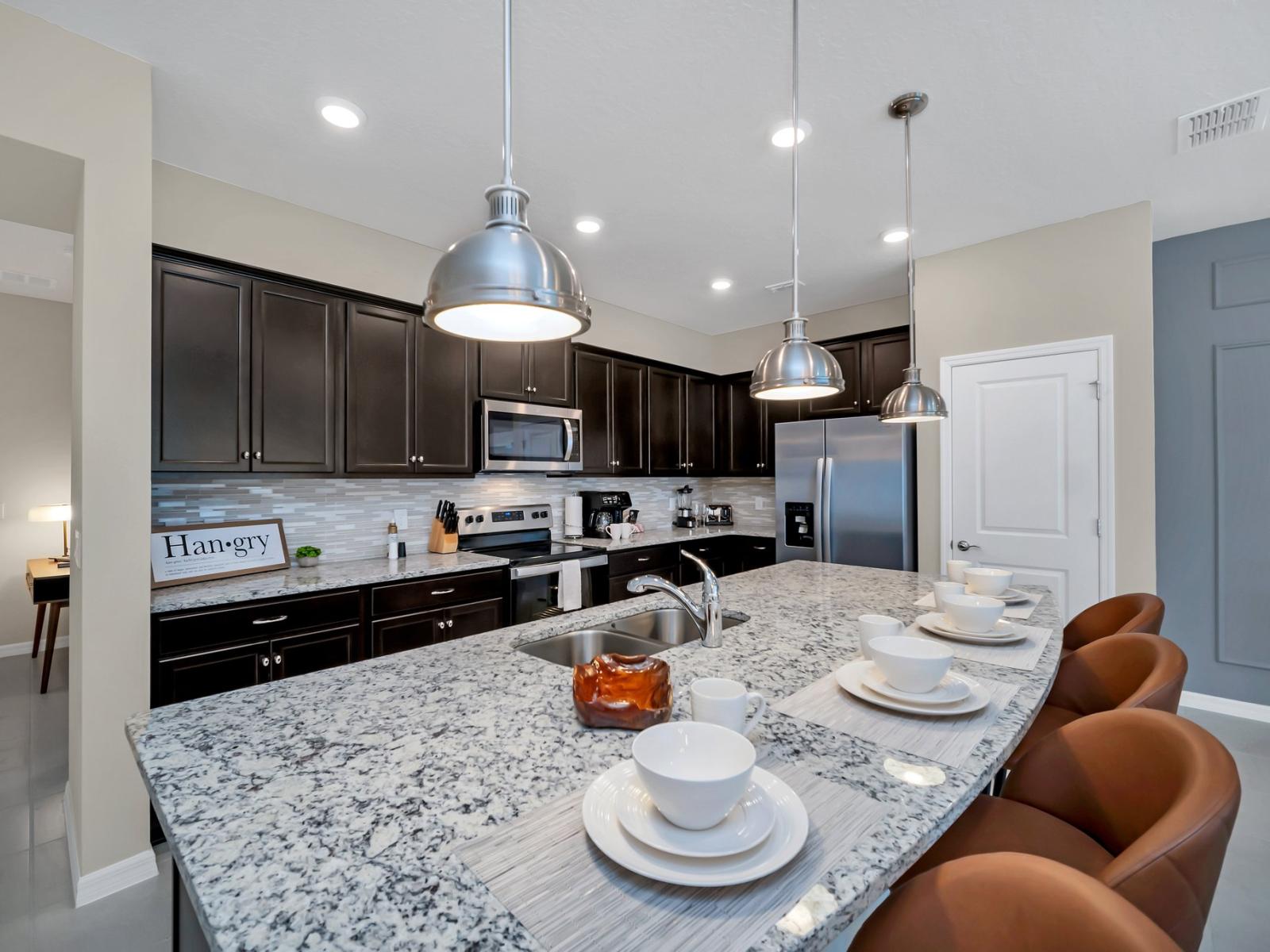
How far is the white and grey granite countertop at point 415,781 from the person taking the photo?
0.61 metres

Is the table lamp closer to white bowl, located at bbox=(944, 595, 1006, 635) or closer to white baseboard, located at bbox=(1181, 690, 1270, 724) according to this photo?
white bowl, located at bbox=(944, 595, 1006, 635)

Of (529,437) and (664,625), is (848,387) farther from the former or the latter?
(664,625)

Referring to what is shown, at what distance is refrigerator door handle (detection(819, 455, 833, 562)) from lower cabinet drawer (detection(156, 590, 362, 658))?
2913mm

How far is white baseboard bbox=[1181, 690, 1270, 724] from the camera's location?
10.0 feet

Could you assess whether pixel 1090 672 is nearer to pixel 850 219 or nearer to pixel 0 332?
pixel 850 219

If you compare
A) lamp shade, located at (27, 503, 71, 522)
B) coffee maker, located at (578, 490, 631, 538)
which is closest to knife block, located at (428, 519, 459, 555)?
coffee maker, located at (578, 490, 631, 538)

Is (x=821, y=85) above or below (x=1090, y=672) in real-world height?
above

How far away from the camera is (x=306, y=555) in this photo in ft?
9.39

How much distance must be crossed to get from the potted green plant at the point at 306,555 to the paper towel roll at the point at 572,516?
5.67ft

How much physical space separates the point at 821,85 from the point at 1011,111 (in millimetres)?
767

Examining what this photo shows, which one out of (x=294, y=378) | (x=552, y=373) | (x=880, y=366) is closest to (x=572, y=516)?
(x=552, y=373)

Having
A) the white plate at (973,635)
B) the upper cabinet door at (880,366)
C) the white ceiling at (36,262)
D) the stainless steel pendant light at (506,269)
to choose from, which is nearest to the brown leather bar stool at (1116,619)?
the white plate at (973,635)

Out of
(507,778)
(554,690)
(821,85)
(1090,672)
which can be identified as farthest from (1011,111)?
(507,778)

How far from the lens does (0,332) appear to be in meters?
4.17
